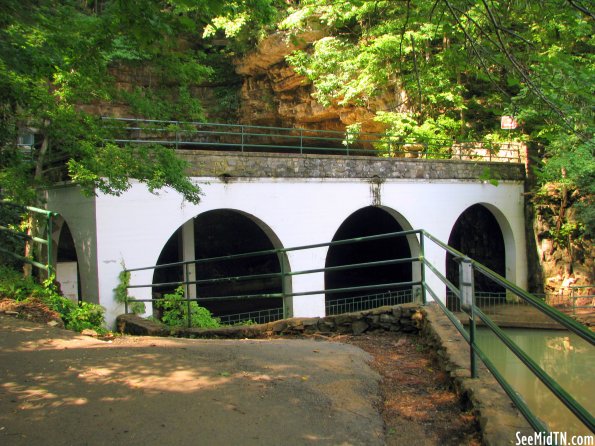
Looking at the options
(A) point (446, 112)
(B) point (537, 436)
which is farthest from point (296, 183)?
(B) point (537, 436)

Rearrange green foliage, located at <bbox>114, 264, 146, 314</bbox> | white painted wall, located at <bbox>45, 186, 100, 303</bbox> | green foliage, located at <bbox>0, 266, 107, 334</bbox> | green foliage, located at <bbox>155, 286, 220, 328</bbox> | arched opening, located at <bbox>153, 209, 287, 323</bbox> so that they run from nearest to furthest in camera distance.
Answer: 1. green foliage, located at <bbox>0, 266, 107, 334</bbox>
2. green foliage, located at <bbox>155, 286, 220, 328</bbox>
3. green foliage, located at <bbox>114, 264, 146, 314</bbox>
4. white painted wall, located at <bbox>45, 186, 100, 303</bbox>
5. arched opening, located at <bbox>153, 209, 287, 323</bbox>

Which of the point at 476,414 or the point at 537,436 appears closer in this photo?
the point at 537,436

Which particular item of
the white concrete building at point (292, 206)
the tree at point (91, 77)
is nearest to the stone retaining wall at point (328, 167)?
the white concrete building at point (292, 206)

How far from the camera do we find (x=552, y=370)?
8141 mm

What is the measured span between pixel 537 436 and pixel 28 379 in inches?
114

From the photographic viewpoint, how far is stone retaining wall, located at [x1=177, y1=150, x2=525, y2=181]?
998cm

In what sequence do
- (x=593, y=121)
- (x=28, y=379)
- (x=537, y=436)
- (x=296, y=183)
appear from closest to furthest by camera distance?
(x=537, y=436), (x=28, y=379), (x=593, y=121), (x=296, y=183)

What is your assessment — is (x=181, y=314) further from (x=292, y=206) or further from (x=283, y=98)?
(x=283, y=98)

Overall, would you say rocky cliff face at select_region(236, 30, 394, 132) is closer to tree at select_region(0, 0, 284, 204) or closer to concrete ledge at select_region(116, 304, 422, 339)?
tree at select_region(0, 0, 284, 204)

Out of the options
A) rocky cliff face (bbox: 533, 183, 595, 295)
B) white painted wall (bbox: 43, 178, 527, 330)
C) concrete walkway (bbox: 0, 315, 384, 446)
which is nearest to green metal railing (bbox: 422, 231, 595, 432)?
concrete walkway (bbox: 0, 315, 384, 446)

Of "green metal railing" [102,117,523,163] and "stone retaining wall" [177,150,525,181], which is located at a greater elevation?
"green metal railing" [102,117,523,163]

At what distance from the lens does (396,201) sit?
1226 cm

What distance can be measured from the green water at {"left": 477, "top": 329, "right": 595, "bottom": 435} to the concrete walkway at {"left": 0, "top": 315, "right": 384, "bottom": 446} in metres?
2.77

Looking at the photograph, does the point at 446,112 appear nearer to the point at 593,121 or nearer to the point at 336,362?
the point at 593,121
